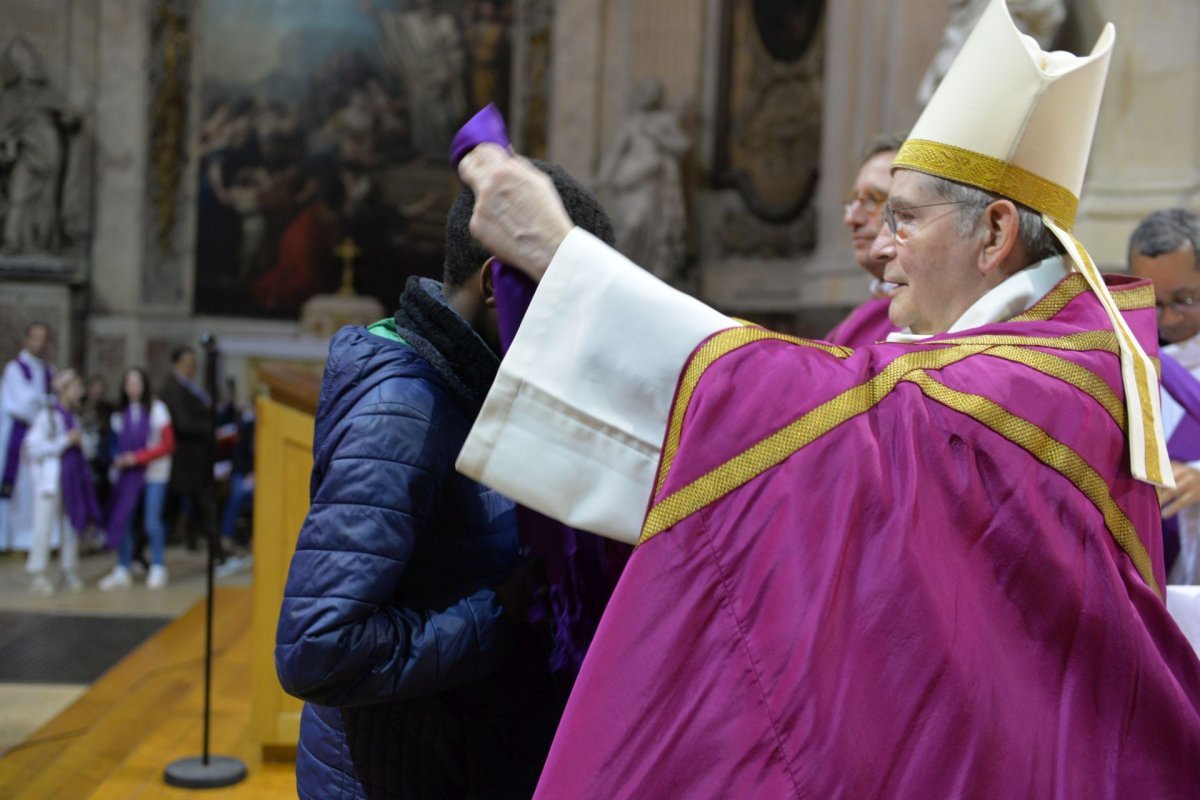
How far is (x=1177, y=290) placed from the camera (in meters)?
3.06

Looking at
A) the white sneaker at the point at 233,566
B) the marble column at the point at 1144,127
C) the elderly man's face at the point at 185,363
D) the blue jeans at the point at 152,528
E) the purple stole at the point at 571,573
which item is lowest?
the white sneaker at the point at 233,566

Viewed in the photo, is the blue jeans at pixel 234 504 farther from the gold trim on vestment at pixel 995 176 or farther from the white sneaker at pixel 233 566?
the gold trim on vestment at pixel 995 176

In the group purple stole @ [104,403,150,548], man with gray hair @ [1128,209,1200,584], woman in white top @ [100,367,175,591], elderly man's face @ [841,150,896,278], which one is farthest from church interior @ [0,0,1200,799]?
elderly man's face @ [841,150,896,278]

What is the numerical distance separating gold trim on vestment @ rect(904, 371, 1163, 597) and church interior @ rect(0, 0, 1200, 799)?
14.2ft

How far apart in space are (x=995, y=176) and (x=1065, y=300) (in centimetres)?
19

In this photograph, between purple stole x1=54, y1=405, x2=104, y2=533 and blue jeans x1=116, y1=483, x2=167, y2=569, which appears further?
blue jeans x1=116, y1=483, x2=167, y2=569

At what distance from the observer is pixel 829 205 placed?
380 inches

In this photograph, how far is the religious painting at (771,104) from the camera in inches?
465

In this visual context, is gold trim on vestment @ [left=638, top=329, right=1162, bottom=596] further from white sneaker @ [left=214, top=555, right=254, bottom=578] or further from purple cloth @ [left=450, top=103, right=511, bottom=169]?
white sneaker @ [left=214, top=555, right=254, bottom=578]

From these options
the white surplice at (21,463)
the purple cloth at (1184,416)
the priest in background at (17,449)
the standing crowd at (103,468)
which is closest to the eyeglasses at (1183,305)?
the purple cloth at (1184,416)

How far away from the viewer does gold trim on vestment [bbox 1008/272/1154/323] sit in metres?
1.61

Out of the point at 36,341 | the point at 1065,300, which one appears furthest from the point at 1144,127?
the point at 36,341

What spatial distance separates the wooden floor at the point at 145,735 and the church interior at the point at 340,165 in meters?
0.03

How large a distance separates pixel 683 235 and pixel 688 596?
35.9ft
